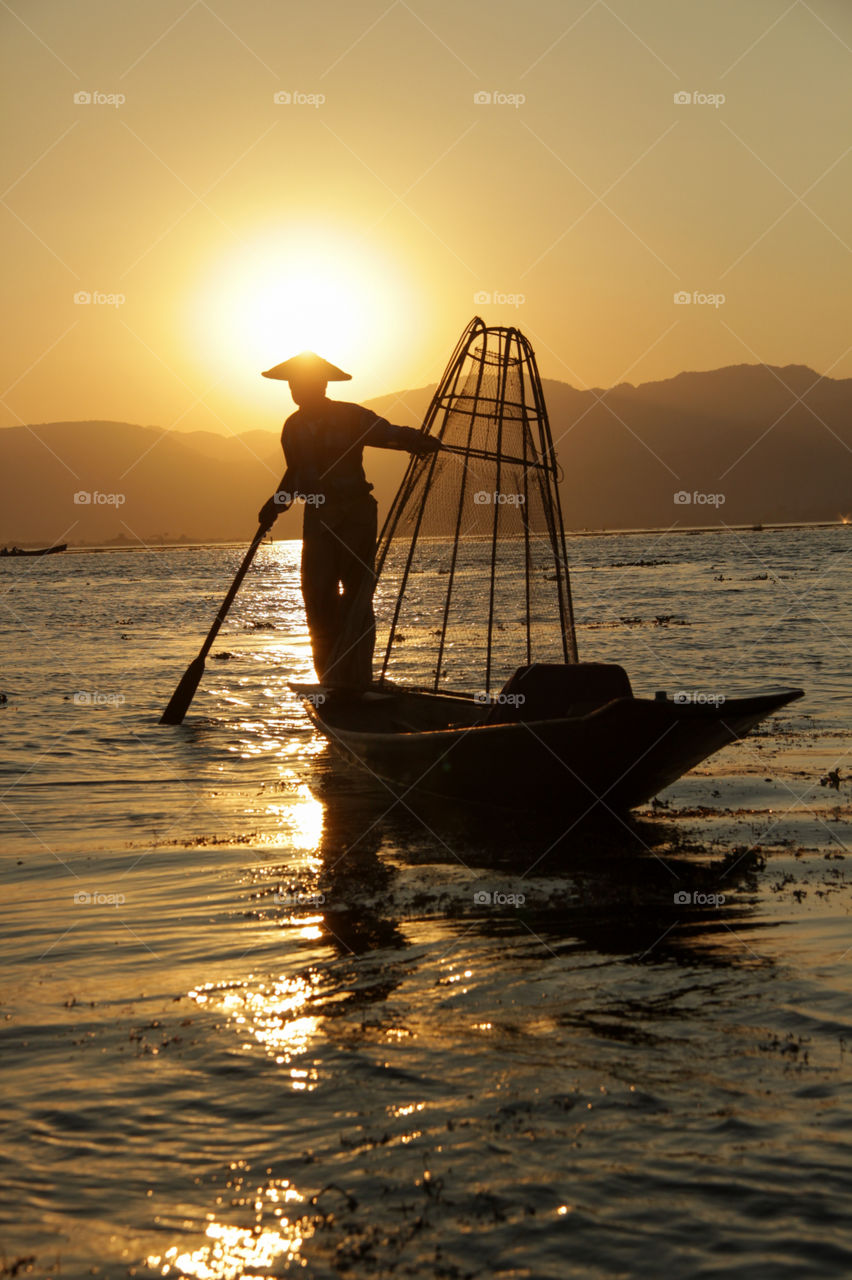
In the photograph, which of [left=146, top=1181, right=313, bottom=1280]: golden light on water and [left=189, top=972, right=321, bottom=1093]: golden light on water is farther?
[left=189, top=972, right=321, bottom=1093]: golden light on water

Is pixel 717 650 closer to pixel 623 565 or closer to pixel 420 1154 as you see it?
pixel 420 1154

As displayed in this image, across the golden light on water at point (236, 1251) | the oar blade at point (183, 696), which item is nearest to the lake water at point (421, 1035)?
the golden light on water at point (236, 1251)

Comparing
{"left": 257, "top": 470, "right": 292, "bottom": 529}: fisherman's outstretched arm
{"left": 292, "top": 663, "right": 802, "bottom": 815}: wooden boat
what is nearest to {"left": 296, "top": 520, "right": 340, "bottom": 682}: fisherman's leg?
{"left": 257, "top": 470, "right": 292, "bottom": 529}: fisherman's outstretched arm

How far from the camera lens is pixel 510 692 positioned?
9.28 m

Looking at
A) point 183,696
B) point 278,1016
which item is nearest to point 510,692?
point 278,1016

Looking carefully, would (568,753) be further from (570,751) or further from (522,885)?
(522,885)

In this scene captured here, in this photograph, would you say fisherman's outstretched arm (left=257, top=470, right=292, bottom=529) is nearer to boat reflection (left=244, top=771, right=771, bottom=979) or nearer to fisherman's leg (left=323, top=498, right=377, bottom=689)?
fisherman's leg (left=323, top=498, right=377, bottom=689)

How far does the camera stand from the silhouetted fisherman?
11.3 meters

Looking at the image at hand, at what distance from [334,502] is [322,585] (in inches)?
35.1

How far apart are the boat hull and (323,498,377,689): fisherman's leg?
4.22 feet

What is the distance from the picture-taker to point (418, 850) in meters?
8.60

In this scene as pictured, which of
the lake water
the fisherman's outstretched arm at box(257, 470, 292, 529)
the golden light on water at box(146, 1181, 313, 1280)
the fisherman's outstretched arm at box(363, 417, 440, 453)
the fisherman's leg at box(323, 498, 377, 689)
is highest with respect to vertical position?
the fisherman's outstretched arm at box(363, 417, 440, 453)

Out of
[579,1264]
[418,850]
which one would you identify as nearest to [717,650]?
[418,850]

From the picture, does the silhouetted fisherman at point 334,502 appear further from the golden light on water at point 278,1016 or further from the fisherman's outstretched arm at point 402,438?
the golden light on water at point 278,1016
